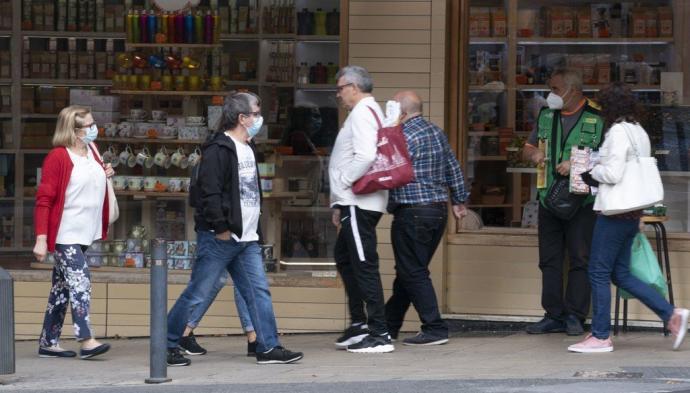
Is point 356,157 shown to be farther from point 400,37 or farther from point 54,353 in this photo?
point 54,353

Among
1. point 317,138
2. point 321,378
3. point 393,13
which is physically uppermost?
point 393,13

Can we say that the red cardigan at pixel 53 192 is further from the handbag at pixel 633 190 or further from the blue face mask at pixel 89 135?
the handbag at pixel 633 190

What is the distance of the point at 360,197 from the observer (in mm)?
9531

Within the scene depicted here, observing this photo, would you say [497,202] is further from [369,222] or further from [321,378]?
[321,378]

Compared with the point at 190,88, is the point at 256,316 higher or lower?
lower

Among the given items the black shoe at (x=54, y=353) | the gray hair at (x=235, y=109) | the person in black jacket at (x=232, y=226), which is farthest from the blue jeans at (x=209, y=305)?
the gray hair at (x=235, y=109)

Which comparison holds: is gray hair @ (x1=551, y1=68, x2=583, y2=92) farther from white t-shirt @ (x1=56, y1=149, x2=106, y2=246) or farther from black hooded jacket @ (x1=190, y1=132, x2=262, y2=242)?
white t-shirt @ (x1=56, y1=149, x2=106, y2=246)

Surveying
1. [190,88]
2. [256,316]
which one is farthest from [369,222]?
[190,88]

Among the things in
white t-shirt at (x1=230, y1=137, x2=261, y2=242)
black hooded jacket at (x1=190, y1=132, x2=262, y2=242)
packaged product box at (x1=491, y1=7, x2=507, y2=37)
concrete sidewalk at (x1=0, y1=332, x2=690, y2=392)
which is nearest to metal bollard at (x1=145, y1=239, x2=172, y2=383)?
concrete sidewalk at (x1=0, y1=332, x2=690, y2=392)

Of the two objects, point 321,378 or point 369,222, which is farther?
point 369,222

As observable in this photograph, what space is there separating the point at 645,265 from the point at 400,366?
1.91m

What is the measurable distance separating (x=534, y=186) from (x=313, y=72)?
2008mm

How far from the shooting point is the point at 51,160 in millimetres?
9469

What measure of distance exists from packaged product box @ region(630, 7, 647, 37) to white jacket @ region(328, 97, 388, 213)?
9.20 feet
